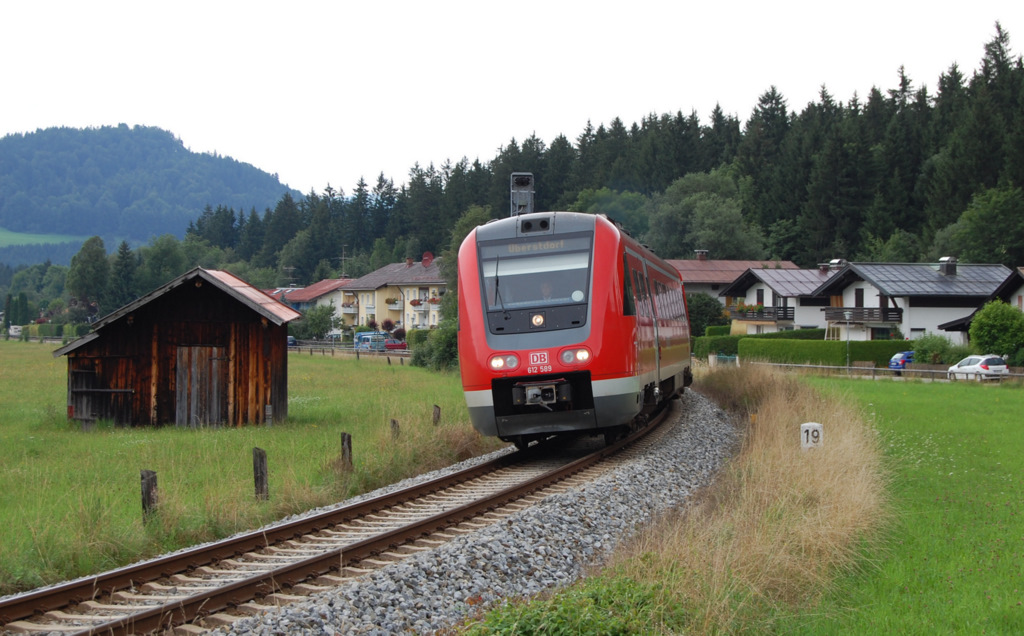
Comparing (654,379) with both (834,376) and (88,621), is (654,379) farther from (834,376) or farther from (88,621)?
(834,376)

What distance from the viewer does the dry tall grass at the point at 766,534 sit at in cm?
640

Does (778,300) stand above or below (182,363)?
above

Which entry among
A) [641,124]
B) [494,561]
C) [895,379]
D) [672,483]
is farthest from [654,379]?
[641,124]

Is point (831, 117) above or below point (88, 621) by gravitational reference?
above

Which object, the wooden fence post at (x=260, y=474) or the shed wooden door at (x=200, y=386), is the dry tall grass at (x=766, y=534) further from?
the shed wooden door at (x=200, y=386)

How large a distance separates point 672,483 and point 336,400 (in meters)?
16.9

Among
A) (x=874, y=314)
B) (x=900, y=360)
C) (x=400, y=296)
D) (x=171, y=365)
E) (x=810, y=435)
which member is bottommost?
(x=810, y=435)

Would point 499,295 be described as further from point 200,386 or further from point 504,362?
point 200,386

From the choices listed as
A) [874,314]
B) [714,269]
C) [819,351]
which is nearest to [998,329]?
[819,351]

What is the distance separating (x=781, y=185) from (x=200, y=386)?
74162 mm

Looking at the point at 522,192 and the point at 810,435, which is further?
the point at 522,192

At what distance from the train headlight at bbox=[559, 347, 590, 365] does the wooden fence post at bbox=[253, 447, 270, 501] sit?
386 centimetres

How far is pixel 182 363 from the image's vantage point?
21.1m

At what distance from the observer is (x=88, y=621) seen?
608 centimetres
